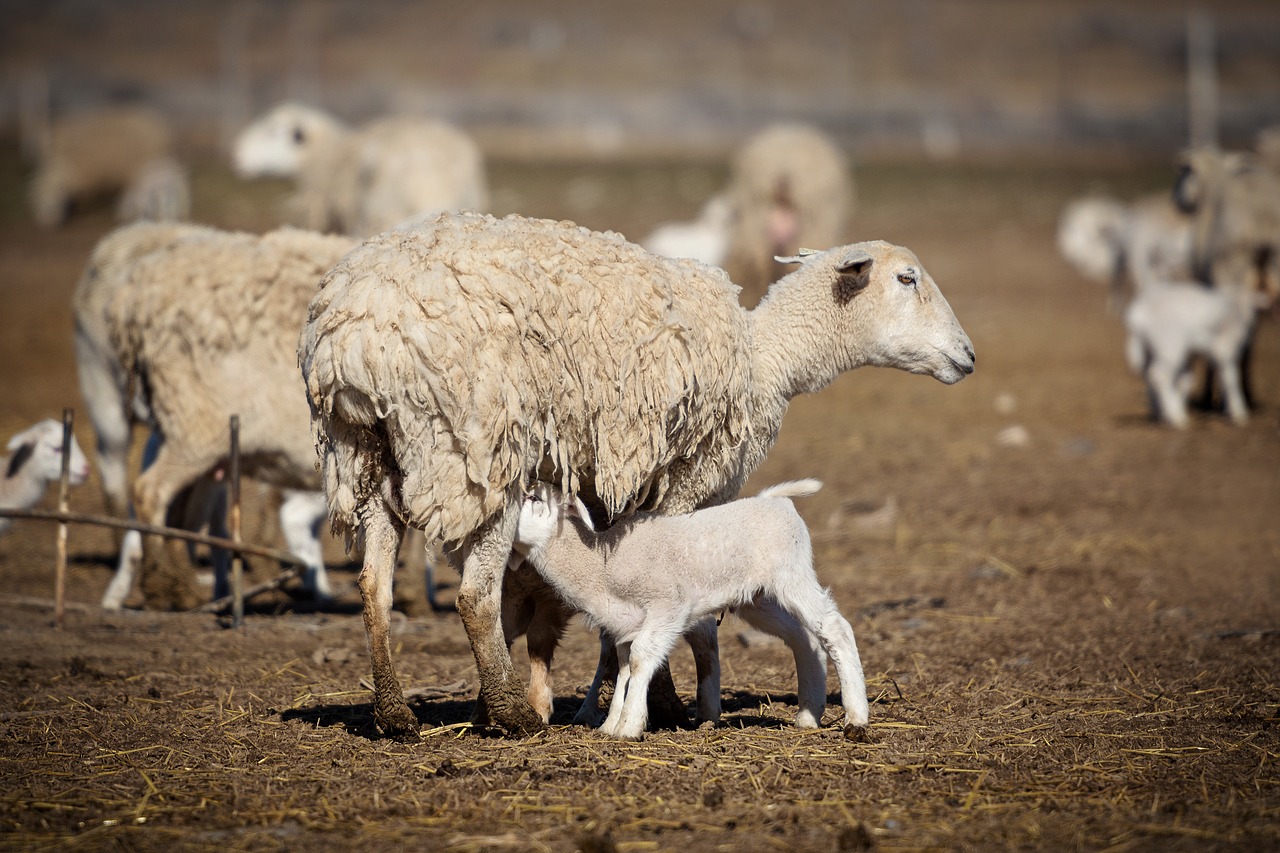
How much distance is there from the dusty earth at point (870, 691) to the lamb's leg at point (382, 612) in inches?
5.8

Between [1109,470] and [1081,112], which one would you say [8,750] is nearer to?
[1109,470]

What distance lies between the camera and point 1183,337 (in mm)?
13617

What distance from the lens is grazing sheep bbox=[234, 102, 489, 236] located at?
12555mm

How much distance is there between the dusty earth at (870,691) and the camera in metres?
4.80

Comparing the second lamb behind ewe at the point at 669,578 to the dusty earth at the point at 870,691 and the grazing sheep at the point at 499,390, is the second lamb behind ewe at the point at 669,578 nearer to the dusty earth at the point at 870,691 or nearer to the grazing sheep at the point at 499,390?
the grazing sheep at the point at 499,390

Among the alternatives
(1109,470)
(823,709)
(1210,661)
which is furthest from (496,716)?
(1109,470)

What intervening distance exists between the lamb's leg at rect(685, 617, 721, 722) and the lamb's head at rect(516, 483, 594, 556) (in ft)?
2.42

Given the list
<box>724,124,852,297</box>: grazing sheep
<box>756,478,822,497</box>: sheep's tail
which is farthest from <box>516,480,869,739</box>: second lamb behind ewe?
<box>724,124,852,297</box>: grazing sheep

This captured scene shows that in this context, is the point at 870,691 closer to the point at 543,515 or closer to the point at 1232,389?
the point at 543,515

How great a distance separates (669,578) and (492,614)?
724 mm

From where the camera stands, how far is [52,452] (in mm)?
8656

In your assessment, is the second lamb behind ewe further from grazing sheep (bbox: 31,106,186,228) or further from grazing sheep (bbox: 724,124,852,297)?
grazing sheep (bbox: 31,106,186,228)

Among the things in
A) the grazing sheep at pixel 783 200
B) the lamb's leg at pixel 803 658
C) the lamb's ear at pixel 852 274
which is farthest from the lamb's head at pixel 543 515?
the grazing sheep at pixel 783 200

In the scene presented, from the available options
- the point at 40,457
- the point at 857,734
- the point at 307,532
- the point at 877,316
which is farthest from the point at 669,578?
the point at 40,457
